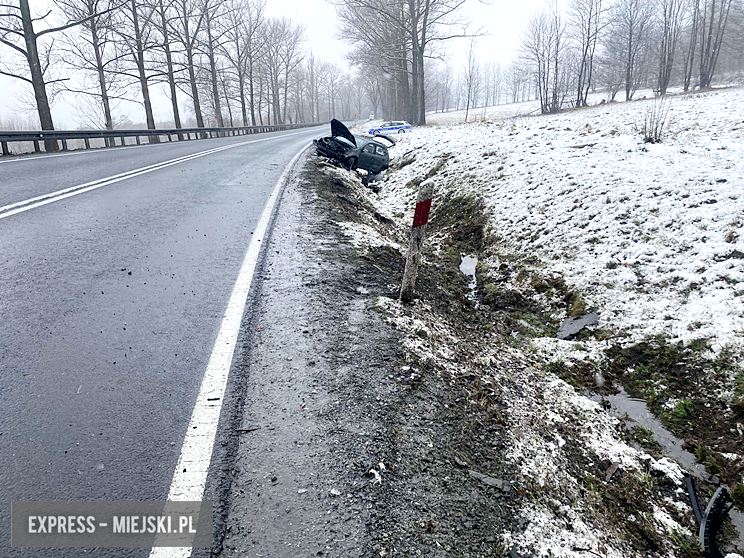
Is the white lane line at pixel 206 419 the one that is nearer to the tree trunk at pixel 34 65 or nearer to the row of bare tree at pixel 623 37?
the tree trunk at pixel 34 65

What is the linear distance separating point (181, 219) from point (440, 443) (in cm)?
519

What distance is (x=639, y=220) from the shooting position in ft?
17.3

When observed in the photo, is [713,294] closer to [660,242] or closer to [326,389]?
[660,242]

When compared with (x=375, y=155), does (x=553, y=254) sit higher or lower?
lower

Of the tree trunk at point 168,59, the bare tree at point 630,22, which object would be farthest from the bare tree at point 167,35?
the bare tree at point 630,22

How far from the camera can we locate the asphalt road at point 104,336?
189 centimetres

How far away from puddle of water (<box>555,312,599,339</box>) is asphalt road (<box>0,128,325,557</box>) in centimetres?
347

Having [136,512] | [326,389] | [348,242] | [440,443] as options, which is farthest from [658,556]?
[348,242]

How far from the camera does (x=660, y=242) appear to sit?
15.9 ft

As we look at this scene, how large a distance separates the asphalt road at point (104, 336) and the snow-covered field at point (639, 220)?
13.3 feet

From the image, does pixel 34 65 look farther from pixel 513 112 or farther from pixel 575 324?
pixel 513 112

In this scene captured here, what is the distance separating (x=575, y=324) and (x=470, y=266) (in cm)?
217

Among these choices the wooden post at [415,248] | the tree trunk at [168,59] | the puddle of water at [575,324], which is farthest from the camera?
the tree trunk at [168,59]

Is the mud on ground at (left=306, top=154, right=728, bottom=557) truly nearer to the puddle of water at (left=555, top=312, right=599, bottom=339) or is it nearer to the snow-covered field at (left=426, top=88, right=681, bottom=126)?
the puddle of water at (left=555, top=312, right=599, bottom=339)
